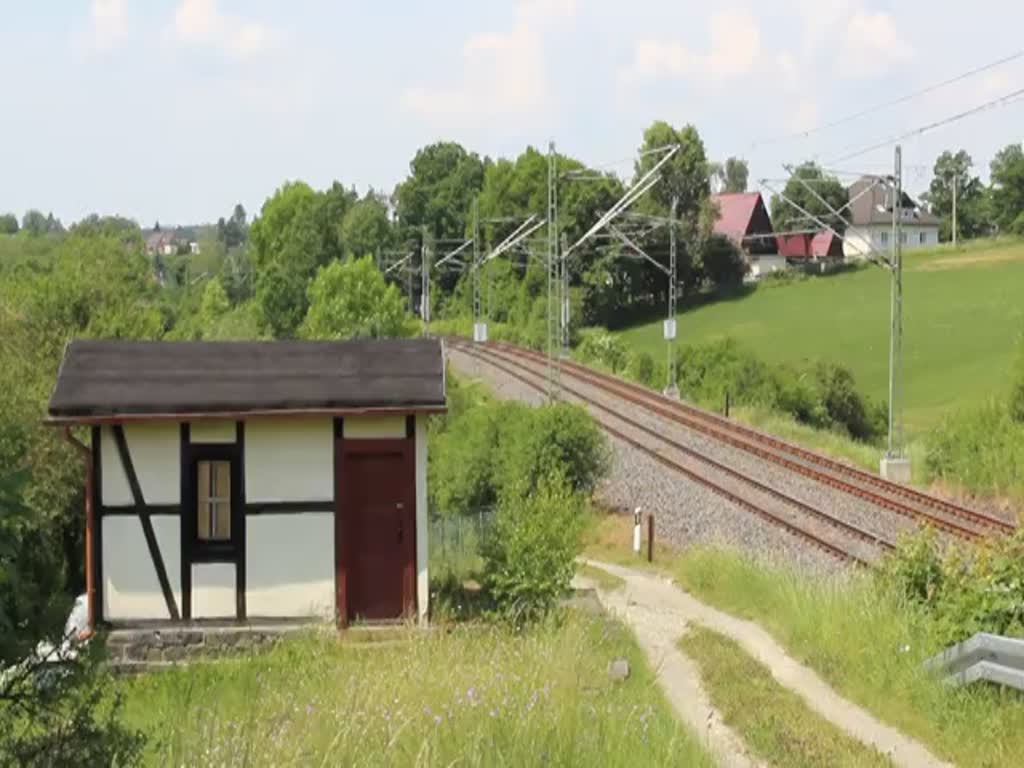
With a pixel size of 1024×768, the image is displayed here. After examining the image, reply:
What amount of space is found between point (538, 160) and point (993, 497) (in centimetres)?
6583

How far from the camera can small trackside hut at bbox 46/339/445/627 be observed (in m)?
14.2

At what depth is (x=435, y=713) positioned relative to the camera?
7727 millimetres

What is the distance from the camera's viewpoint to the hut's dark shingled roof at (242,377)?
14.2m

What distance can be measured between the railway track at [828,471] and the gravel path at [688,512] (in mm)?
2125

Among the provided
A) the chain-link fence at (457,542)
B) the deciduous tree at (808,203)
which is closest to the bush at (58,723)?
the chain-link fence at (457,542)

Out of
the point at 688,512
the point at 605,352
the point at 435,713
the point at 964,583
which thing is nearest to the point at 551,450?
the point at 688,512

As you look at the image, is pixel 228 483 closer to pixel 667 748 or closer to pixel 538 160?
pixel 667 748

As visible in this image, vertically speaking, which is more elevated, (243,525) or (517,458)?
(243,525)

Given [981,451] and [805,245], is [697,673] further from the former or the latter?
[805,245]

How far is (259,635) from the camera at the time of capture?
14.0 meters

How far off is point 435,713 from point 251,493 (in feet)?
23.3

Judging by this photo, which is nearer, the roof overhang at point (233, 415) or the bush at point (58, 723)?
the bush at point (58, 723)

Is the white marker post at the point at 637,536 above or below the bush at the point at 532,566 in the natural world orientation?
below

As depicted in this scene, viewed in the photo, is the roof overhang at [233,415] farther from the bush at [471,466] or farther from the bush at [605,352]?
the bush at [605,352]
